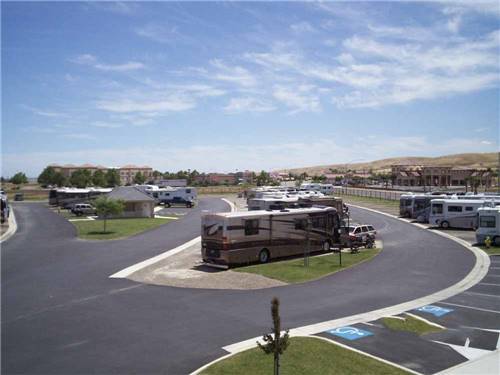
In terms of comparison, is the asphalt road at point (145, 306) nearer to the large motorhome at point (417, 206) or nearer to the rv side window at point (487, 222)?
the rv side window at point (487, 222)

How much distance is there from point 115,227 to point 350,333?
3394 cm

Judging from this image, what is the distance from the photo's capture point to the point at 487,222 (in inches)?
1265

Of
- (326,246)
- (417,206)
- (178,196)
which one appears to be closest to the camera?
(326,246)

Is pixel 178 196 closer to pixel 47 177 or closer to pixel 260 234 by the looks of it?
pixel 260 234

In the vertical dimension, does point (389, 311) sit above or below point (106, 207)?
below

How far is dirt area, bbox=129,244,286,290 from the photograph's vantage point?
68.7ft

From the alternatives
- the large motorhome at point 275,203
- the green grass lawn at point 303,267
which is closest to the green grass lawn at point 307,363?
the green grass lawn at point 303,267

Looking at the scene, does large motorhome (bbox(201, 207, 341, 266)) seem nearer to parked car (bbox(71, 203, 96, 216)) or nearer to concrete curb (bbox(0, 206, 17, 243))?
concrete curb (bbox(0, 206, 17, 243))

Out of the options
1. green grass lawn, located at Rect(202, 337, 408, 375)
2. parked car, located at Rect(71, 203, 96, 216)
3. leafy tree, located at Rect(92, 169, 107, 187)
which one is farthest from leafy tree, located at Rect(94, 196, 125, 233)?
leafy tree, located at Rect(92, 169, 107, 187)

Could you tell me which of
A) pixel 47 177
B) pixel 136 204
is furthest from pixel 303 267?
pixel 47 177

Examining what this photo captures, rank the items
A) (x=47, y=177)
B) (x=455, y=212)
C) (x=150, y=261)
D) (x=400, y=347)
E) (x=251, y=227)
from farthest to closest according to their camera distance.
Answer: (x=47, y=177), (x=455, y=212), (x=150, y=261), (x=251, y=227), (x=400, y=347)

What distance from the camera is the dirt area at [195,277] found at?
20953mm

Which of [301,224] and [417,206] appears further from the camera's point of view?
[417,206]

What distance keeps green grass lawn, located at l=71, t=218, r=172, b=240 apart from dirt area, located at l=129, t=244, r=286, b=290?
13.6 metres
